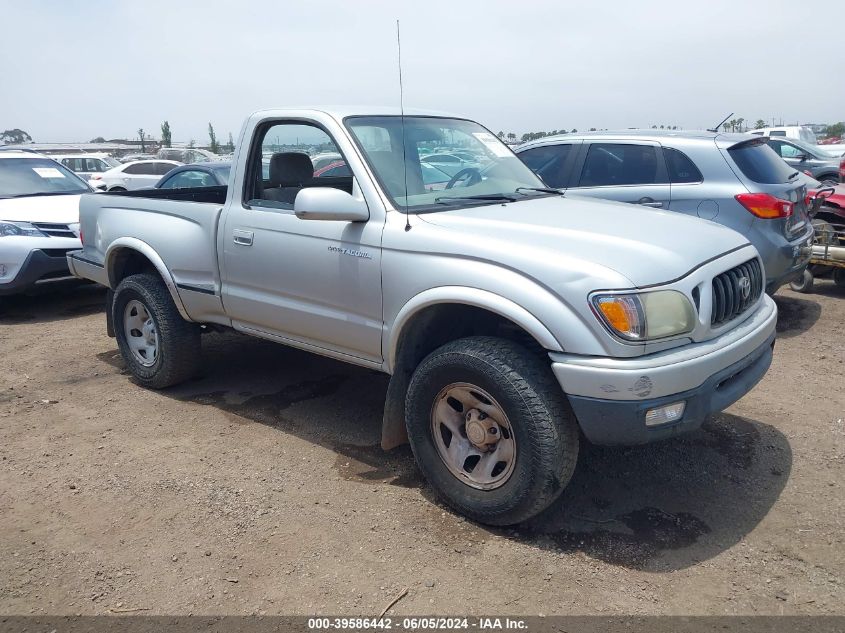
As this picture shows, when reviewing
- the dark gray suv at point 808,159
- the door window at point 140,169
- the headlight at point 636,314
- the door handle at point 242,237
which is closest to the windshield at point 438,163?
the door handle at point 242,237

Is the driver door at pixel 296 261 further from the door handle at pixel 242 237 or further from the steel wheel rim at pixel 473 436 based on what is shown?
the steel wheel rim at pixel 473 436

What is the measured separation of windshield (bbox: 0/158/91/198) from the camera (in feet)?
29.0

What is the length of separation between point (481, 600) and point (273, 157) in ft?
9.87

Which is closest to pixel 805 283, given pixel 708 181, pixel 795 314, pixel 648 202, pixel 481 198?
pixel 795 314

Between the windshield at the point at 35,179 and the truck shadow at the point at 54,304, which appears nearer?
the truck shadow at the point at 54,304

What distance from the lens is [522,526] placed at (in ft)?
11.5

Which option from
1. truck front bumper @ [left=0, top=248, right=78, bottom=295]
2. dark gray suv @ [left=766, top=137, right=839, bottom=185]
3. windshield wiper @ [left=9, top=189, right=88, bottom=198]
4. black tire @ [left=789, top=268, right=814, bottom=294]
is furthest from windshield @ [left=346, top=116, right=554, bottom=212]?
dark gray suv @ [left=766, top=137, right=839, bottom=185]

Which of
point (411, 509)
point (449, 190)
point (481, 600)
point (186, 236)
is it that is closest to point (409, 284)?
point (449, 190)

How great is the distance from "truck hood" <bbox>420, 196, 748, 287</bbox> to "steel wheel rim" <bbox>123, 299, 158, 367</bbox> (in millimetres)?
2701

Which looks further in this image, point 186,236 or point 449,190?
point 186,236

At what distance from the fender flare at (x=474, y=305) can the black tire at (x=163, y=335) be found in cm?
206

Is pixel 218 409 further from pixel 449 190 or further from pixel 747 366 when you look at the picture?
pixel 747 366

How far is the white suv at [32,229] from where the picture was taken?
25.3ft

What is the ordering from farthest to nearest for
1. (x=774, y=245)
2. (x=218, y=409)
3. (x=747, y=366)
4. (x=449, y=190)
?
1. (x=774, y=245)
2. (x=218, y=409)
3. (x=449, y=190)
4. (x=747, y=366)
